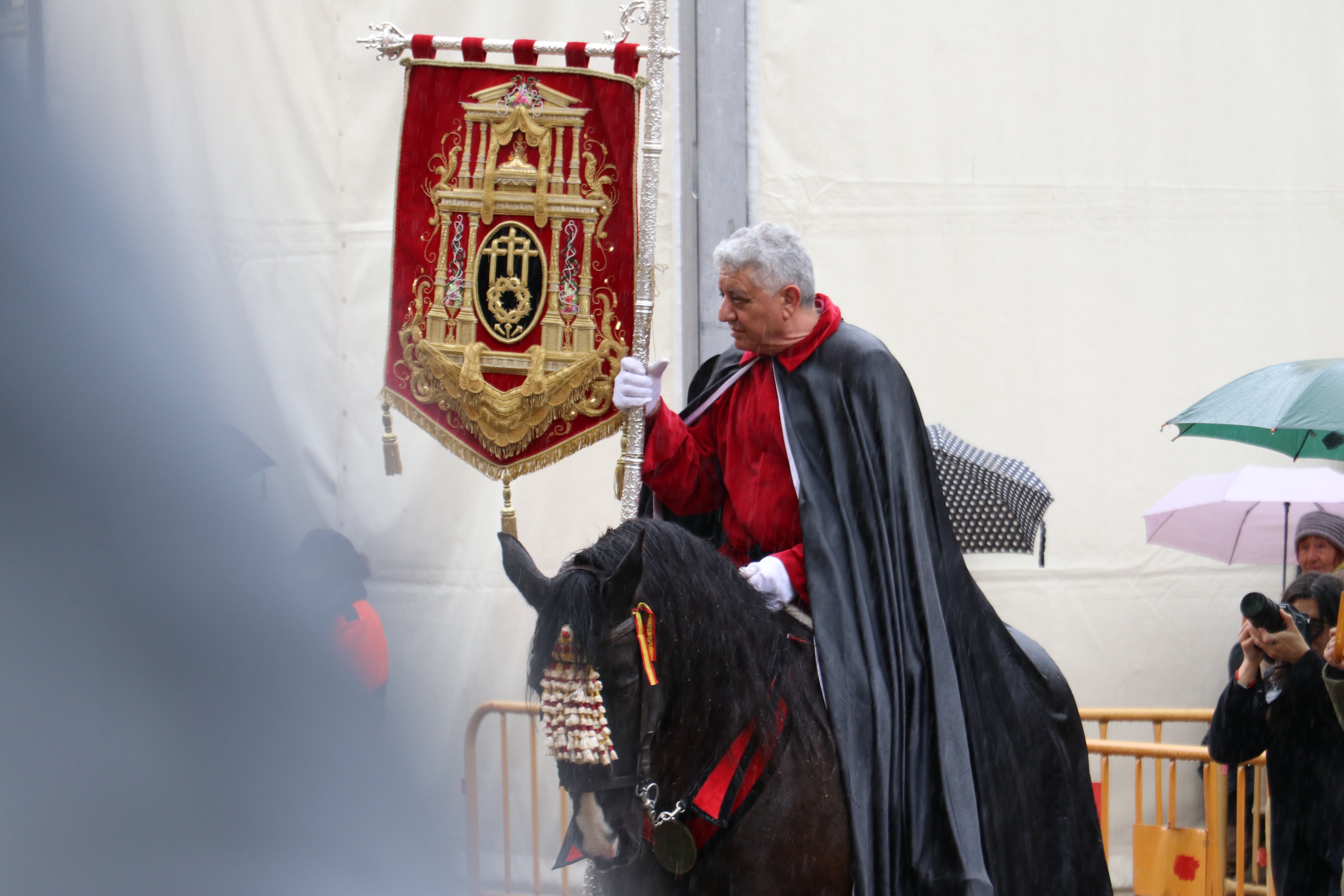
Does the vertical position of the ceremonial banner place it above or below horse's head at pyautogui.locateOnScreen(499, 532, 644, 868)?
above

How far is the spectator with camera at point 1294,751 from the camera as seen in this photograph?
371cm

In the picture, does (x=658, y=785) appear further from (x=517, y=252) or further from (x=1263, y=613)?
(x=1263, y=613)

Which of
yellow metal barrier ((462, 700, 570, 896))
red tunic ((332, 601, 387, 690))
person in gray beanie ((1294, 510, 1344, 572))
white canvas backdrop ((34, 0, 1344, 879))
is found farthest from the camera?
white canvas backdrop ((34, 0, 1344, 879))

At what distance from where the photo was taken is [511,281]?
3148 millimetres

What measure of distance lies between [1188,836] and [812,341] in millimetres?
2845

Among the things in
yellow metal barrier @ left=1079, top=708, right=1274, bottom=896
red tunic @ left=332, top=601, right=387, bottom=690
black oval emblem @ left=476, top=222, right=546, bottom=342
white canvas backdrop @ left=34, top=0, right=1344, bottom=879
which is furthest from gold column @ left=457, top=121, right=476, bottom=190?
yellow metal barrier @ left=1079, top=708, right=1274, bottom=896

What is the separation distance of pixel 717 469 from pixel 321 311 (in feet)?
8.89

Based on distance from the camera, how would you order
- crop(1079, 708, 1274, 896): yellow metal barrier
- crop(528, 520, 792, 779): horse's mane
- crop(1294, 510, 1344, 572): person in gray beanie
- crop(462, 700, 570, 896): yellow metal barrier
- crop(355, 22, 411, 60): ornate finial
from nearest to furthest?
crop(528, 520, 792, 779): horse's mane, crop(355, 22, 411, 60): ornate finial, crop(1079, 708, 1274, 896): yellow metal barrier, crop(1294, 510, 1344, 572): person in gray beanie, crop(462, 700, 570, 896): yellow metal barrier

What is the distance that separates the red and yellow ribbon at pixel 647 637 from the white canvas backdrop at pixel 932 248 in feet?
9.01

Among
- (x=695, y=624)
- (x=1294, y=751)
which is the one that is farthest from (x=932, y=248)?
(x=695, y=624)

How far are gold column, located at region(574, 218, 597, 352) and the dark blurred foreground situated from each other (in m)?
1.52

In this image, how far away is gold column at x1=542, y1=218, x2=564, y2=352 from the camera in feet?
10.3

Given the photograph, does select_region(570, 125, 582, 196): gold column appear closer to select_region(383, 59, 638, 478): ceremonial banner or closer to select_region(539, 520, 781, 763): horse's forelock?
select_region(383, 59, 638, 478): ceremonial banner

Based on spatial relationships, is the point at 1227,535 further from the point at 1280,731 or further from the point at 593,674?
the point at 593,674
